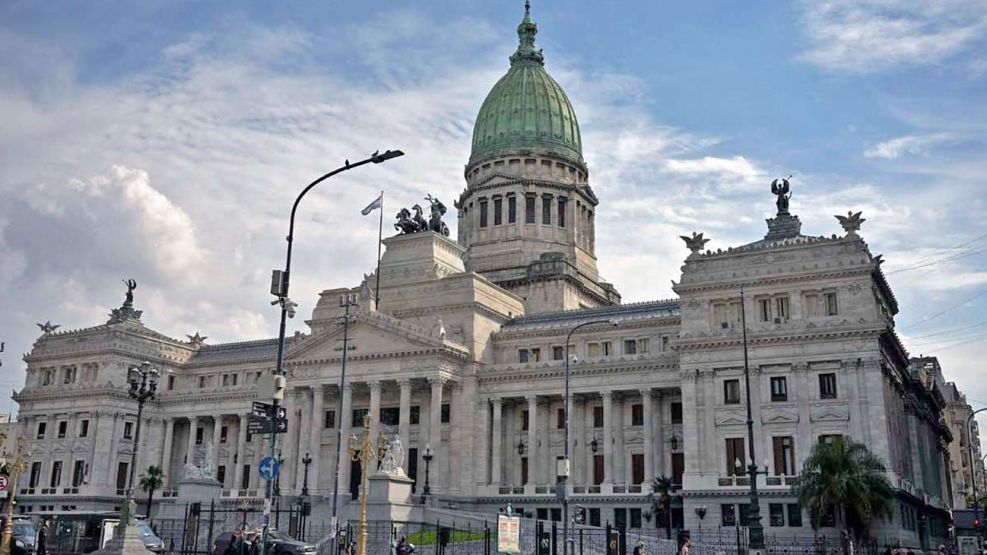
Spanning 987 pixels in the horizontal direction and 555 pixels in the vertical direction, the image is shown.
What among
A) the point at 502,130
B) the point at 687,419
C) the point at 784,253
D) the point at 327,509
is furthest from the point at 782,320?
the point at 502,130

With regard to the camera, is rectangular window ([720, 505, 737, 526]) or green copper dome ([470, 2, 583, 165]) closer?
rectangular window ([720, 505, 737, 526])

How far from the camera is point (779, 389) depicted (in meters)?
65.0

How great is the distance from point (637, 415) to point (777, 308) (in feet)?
49.7

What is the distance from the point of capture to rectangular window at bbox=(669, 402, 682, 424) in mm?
73562

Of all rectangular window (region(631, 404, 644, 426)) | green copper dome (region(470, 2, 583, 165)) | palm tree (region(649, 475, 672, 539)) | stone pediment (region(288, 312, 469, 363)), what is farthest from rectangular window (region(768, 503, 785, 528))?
green copper dome (region(470, 2, 583, 165))

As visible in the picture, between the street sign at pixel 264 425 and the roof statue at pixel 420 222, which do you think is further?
the roof statue at pixel 420 222

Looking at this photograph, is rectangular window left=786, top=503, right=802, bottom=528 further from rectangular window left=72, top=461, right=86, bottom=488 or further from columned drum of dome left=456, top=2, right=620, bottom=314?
rectangular window left=72, top=461, right=86, bottom=488

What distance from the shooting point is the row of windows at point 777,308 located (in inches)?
2544

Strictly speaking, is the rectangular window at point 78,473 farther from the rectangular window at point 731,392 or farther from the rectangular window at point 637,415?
the rectangular window at point 731,392

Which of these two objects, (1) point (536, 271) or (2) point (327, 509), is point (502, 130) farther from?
(2) point (327, 509)

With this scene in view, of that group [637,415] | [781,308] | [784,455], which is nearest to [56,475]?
[637,415]

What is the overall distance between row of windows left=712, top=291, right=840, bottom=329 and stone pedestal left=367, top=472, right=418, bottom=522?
25.5 m

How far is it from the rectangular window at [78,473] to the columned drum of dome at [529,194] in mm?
42917

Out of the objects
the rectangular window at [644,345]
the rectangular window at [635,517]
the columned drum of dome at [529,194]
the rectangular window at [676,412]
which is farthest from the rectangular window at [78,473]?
the rectangular window at [676,412]
